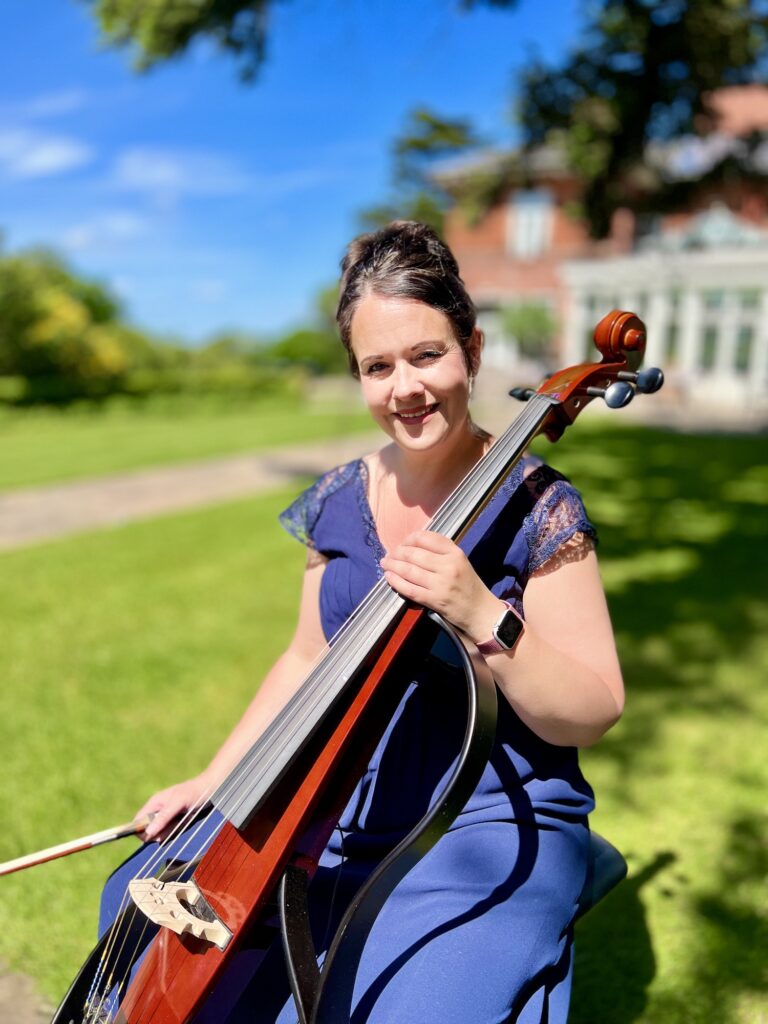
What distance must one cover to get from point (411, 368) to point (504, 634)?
0.60 metres

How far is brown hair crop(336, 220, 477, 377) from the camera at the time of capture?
5.43 feet

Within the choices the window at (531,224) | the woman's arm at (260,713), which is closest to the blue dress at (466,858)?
the woman's arm at (260,713)

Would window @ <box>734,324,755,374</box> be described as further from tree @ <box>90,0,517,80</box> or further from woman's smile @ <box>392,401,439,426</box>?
woman's smile @ <box>392,401,439,426</box>

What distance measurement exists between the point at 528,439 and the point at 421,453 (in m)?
0.33

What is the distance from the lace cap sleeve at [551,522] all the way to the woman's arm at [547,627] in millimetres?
19

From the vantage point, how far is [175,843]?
1.76 metres

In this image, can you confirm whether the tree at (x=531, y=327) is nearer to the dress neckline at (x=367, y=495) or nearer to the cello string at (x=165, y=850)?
the dress neckline at (x=367, y=495)

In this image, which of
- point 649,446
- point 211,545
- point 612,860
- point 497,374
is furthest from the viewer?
point 497,374

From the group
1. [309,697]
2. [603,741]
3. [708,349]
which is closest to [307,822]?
[309,697]

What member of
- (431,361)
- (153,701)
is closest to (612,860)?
(431,361)

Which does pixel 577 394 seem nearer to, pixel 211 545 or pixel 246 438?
pixel 211 545

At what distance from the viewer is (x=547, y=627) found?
5.37 feet

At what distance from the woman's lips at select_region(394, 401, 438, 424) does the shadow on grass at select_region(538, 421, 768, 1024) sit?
1790 millimetres

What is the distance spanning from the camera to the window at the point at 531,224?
28.4 meters
